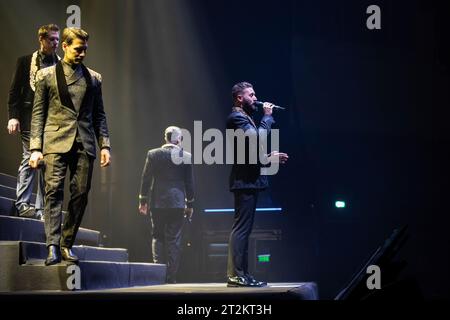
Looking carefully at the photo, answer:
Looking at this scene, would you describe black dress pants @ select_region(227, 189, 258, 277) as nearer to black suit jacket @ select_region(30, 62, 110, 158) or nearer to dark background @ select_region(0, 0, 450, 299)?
black suit jacket @ select_region(30, 62, 110, 158)

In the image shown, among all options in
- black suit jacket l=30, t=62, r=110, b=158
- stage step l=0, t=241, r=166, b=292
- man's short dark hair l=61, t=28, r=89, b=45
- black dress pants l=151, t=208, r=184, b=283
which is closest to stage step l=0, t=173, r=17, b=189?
black dress pants l=151, t=208, r=184, b=283

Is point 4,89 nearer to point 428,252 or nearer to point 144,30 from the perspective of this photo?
point 144,30

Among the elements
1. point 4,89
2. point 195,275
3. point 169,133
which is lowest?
point 195,275

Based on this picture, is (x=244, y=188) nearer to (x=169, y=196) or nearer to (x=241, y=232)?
(x=241, y=232)

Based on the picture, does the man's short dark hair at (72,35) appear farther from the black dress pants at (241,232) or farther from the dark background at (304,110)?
the dark background at (304,110)

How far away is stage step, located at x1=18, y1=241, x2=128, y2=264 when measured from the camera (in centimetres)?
469

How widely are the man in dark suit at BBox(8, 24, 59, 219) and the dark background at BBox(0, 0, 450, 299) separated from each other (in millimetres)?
3202

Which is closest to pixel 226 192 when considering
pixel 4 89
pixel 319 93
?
pixel 319 93

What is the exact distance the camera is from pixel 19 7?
900 cm

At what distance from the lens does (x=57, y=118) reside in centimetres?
465

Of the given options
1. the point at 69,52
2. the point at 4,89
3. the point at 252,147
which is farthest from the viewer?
the point at 4,89

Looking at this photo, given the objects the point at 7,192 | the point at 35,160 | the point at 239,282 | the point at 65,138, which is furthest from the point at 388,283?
the point at 7,192
